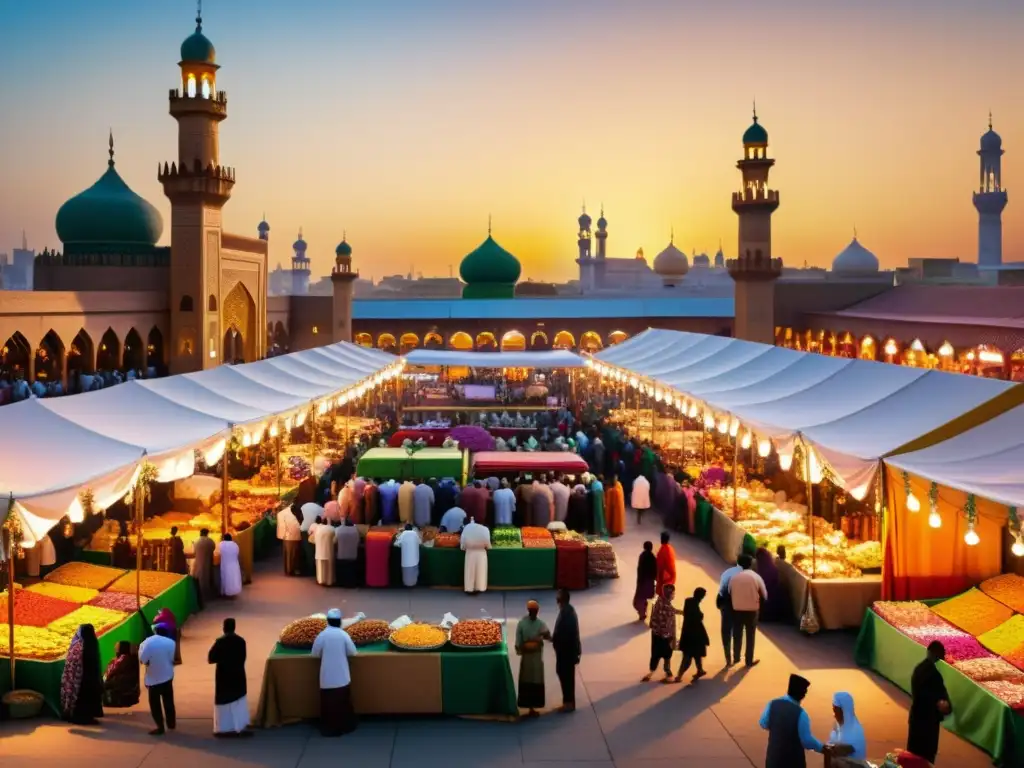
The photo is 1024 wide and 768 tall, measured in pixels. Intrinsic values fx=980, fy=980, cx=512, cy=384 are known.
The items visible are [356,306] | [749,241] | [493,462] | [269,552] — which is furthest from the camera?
[356,306]

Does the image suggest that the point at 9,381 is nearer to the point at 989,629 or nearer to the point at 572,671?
the point at 572,671

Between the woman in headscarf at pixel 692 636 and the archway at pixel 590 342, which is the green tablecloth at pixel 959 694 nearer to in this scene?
the woman in headscarf at pixel 692 636

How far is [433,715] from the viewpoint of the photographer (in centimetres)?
757

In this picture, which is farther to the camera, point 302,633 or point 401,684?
A: point 302,633

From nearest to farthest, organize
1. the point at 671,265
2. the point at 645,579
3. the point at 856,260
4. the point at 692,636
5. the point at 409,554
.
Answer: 1. the point at 692,636
2. the point at 645,579
3. the point at 409,554
4. the point at 856,260
5. the point at 671,265

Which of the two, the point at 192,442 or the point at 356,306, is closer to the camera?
the point at 192,442

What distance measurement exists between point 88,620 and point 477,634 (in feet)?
11.4

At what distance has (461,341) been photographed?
44250 millimetres

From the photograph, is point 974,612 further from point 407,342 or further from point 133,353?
point 407,342

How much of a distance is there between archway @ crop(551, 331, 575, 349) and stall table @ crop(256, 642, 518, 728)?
36372mm

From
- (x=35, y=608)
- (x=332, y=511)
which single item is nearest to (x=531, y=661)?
(x=35, y=608)

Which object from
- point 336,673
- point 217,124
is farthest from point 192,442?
point 217,124

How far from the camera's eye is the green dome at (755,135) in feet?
112

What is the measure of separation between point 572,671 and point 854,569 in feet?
12.6
